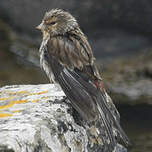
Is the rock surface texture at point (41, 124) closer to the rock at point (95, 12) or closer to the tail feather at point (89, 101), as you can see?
the tail feather at point (89, 101)

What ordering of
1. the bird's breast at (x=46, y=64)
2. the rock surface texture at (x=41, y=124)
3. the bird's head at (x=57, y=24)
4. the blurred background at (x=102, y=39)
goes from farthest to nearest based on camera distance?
the blurred background at (x=102, y=39) → the bird's head at (x=57, y=24) → the bird's breast at (x=46, y=64) → the rock surface texture at (x=41, y=124)

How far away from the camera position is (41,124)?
493 cm

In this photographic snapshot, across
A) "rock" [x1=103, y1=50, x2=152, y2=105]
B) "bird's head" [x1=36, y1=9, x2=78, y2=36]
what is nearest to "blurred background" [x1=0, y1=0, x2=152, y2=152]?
"rock" [x1=103, y1=50, x2=152, y2=105]

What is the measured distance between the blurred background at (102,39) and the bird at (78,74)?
611 centimetres

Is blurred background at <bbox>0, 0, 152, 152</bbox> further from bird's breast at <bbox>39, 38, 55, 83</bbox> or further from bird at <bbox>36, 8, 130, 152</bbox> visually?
bird's breast at <bbox>39, 38, 55, 83</bbox>

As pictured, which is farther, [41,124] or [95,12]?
[95,12]

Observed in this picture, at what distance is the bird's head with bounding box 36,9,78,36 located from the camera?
684cm

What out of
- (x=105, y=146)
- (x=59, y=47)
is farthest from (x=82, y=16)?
(x=105, y=146)

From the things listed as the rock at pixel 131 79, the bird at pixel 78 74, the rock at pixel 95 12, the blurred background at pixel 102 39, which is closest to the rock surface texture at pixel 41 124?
the bird at pixel 78 74

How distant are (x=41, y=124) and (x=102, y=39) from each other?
9.19 metres

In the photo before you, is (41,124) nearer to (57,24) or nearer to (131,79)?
(57,24)

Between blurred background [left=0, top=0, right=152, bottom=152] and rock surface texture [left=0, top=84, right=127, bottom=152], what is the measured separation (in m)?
6.44

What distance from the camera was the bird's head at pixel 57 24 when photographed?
6.84 m

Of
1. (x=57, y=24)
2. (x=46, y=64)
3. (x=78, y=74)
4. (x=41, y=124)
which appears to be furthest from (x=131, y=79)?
(x=41, y=124)
